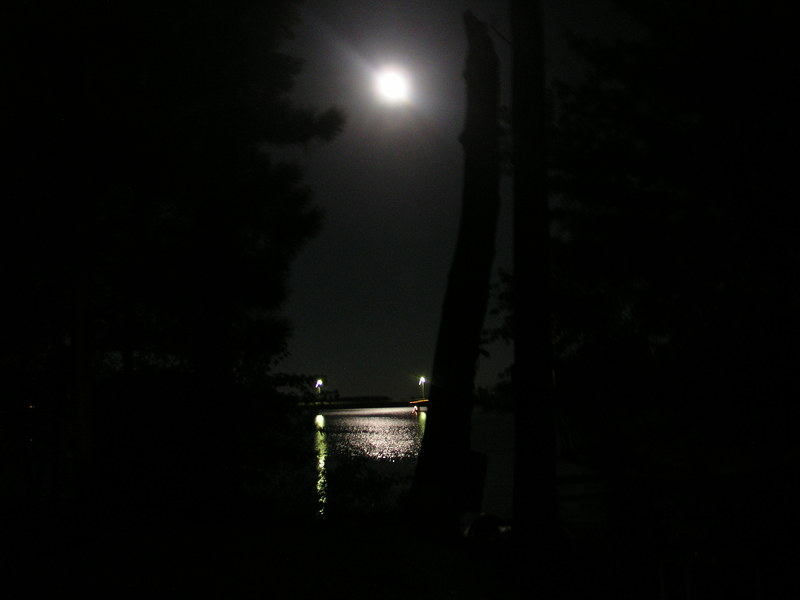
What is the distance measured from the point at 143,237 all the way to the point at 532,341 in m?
7.82

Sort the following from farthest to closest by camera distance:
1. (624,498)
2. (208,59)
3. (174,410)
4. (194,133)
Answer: (208,59)
(194,133)
(174,410)
(624,498)

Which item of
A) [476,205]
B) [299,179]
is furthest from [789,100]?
[299,179]

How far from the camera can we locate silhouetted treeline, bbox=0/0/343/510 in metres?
9.11

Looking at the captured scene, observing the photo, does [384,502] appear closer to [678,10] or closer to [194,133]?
[194,133]

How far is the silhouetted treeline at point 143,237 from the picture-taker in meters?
9.11

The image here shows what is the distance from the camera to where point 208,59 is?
38.7 feet

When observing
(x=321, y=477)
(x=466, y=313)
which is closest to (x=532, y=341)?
(x=466, y=313)

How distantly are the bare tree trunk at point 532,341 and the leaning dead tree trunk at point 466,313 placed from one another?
5.67ft

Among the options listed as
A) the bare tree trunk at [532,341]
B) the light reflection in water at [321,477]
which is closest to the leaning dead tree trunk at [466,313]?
the bare tree trunk at [532,341]

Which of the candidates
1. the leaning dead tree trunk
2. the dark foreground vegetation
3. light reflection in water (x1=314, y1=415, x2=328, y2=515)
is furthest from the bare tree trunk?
light reflection in water (x1=314, y1=415, x2=328, y2=515)

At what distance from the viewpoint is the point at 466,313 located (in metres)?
9.11

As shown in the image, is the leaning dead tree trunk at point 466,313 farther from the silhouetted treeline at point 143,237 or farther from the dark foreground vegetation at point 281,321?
the silhouetted treeline at point 143,237

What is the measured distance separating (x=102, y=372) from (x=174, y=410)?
1808mm

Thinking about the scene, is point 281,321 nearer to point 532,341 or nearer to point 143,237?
point 143,237
